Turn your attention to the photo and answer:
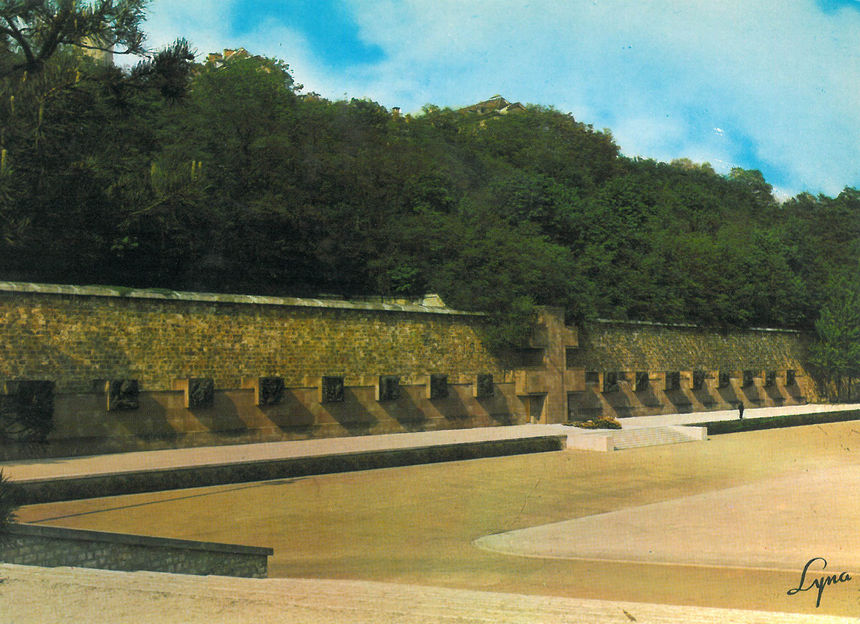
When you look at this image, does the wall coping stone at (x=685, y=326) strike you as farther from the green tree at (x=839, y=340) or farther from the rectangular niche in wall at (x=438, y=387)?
the rectangular niche in wall at (x=438, y=387)

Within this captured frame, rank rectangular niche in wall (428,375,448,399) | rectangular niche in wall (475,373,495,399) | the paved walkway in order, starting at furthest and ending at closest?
rectangular niche in wall (475,373,495,399) → rectangular niche in wall (428,375,448,399) → the paved walkway

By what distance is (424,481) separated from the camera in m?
15.5

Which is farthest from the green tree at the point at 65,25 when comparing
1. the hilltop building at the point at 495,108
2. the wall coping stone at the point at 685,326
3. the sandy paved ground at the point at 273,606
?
the hilltop building at the point at 495,108

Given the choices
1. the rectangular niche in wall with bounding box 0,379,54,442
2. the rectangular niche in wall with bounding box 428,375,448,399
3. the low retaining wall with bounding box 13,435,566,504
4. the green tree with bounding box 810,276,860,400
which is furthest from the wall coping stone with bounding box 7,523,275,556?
the green tree with bounding box 810,276,860,400

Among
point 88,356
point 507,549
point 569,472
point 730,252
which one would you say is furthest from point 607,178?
point 507,549

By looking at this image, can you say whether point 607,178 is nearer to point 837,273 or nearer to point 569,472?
point 837,273

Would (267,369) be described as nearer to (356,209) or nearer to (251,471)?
(251,471)

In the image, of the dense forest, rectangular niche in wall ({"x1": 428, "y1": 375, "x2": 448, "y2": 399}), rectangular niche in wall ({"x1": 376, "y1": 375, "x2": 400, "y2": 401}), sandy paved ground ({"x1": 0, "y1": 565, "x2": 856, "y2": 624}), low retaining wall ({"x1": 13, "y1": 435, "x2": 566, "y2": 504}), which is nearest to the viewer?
sandy paved ground ({"x1": 0, "y1": 565, "x2": 856, "y2": 624})

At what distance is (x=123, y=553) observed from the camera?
23.9 feet

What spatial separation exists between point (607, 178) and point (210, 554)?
41.5 m

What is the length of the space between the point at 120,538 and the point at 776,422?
27540 mm

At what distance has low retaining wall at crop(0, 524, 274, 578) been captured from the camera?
6.89m

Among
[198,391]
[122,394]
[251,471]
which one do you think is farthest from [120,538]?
[198,391]
